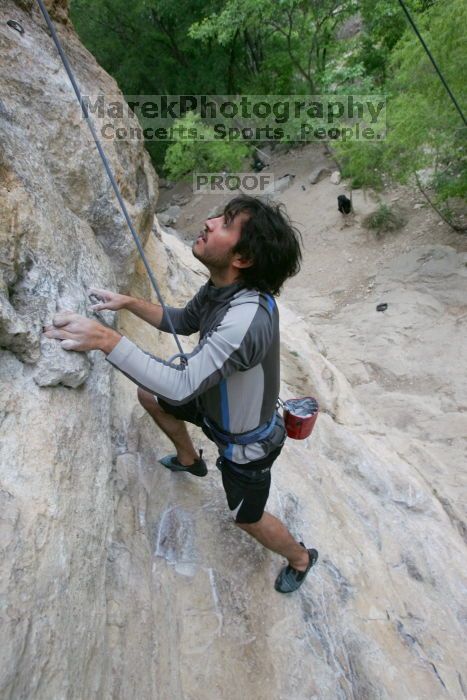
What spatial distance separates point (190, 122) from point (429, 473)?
1271 cm

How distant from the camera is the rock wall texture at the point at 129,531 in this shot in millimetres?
1696

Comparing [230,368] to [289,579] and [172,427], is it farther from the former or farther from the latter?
[289,579]

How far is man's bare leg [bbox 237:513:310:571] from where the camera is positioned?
246 centimetres

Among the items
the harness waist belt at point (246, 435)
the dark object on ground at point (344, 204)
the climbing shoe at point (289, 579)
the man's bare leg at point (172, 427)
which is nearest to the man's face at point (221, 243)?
the harness waist belt at point (246, 435)

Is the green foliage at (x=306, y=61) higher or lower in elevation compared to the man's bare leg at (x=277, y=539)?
higher

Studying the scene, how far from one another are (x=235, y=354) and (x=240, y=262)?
0.44m

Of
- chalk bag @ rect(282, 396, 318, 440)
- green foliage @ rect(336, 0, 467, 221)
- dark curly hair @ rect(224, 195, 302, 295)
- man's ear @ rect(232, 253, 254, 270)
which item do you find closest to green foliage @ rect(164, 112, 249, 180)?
green foliage @ rect(336, 0, 467, 221)

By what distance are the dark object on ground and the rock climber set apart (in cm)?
1158

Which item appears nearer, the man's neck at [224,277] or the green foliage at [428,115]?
the man's neck at [224,277]

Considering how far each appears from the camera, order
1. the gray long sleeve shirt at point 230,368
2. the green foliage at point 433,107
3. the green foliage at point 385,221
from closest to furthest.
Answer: the gray long sleeve shirt at point 230,368
the green foliage at point 433,107
the green foliage at point 385,221

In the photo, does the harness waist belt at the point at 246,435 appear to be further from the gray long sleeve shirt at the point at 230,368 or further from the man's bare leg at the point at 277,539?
the man's bare leg at the point at 277,539

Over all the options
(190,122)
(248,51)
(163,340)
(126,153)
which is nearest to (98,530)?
(163,340)

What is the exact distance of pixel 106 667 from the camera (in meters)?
1.86

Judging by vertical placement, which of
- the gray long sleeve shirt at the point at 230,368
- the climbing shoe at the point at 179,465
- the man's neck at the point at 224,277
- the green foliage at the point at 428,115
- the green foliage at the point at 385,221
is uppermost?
the green foliage at the point at 428,115
